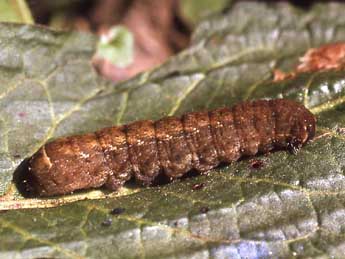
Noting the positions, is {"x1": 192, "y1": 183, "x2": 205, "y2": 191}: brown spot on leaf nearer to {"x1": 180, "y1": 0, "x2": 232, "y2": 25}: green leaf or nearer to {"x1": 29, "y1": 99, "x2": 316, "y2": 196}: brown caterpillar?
{"x1": 29, "y1": 99, "x2": 316, "y2": 196}: brown caterpillar

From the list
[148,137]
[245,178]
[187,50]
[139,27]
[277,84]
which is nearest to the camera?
[245,178]

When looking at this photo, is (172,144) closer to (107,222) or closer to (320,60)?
(107,222)

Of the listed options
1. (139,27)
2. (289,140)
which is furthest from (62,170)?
(139,27)

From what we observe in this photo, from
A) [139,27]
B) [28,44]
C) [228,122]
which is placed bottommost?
[139,27]

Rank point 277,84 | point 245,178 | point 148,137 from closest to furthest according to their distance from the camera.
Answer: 1. point 245,178
2. point 148,137
3. point 277,84

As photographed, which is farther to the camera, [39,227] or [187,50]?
[187,50]

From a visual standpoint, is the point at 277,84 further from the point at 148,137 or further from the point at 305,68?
the point at 148,137

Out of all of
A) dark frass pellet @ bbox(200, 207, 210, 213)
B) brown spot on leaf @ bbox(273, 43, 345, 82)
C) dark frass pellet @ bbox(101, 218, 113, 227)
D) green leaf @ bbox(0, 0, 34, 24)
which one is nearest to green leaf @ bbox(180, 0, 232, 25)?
brown spot on leaf @ bbox(273, 43, 345, 82)

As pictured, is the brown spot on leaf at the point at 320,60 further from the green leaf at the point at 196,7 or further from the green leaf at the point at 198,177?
the green leaf at the point at 196,7
